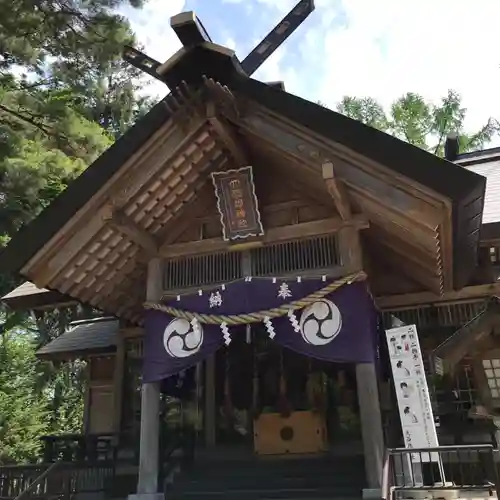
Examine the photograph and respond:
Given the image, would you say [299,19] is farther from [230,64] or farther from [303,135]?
[303,135]

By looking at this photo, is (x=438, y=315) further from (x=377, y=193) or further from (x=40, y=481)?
(x=40, y=481)

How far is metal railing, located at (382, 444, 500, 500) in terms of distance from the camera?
5227 mm

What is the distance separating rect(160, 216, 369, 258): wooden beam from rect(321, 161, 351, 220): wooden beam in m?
0.16

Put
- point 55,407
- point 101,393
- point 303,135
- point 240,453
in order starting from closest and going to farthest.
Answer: point 303,135
point 240,453
point 101,393
point 55,407

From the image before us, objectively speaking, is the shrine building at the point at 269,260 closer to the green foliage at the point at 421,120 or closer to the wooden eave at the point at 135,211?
the wooden eave at the point at 135,211

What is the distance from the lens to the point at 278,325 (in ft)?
23.6

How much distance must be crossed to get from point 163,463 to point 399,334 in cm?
412

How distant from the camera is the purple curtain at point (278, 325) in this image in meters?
6.81

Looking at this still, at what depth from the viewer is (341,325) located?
686 centimetres

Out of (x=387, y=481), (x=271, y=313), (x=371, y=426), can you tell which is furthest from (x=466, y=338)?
(x=271, y=313)

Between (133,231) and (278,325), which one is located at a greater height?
(133,231)

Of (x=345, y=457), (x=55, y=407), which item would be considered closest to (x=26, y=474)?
(x=345, y=457)

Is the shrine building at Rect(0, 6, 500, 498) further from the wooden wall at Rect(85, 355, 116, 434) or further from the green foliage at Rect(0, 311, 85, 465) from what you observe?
the green foliage at Rect(0, 311, 85, 465)

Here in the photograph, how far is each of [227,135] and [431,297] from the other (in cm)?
407
